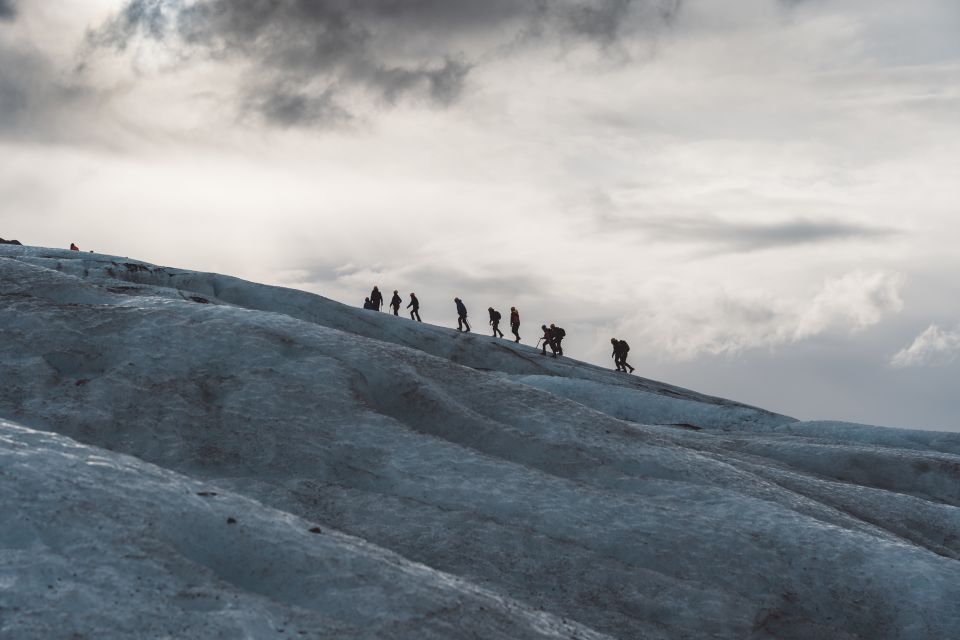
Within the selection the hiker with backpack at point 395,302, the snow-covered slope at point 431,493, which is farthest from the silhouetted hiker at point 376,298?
the snow-covered slope at point 431,493

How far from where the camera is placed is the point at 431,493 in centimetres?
1747

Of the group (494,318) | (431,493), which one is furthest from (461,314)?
(431,493)

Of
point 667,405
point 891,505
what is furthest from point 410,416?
point 667,405

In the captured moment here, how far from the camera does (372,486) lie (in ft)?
58.2

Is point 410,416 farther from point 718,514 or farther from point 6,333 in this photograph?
point 6,333

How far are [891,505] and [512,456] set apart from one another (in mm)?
11018

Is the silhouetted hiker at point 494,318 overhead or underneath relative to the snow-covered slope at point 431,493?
overhead

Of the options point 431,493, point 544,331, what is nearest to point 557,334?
point 544,331

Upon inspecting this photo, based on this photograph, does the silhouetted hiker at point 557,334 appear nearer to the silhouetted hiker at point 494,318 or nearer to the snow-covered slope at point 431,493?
the silhouetted hiker at point 494,318

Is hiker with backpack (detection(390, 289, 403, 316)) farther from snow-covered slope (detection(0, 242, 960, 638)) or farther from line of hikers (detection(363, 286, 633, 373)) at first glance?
snow-covered slope (detection(0, 242, 960, 638))

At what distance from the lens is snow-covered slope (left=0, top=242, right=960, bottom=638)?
12234 millimetres

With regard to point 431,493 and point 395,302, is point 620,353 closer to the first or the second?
point 395,302

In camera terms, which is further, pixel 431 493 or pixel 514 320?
pixel 514 320

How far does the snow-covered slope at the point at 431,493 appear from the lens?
40.1 feet
